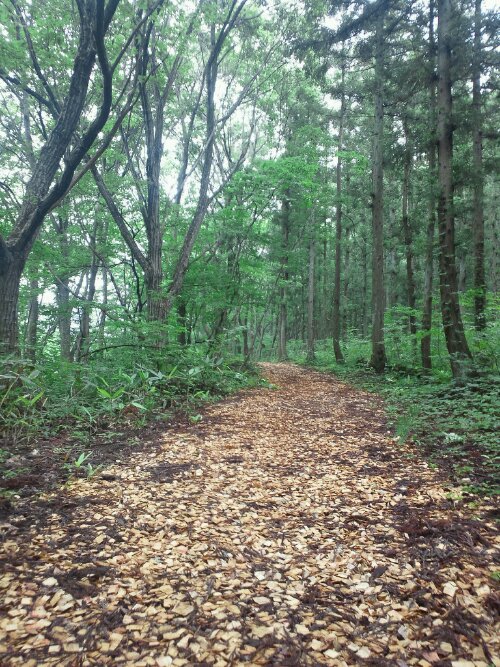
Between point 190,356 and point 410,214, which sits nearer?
point 190,356

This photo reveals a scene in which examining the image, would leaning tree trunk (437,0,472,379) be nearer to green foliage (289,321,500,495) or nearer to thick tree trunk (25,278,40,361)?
green foliage (289,321,500,495)

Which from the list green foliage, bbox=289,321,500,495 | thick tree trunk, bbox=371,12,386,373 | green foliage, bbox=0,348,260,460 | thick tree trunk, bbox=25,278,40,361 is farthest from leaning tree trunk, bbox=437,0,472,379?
thick tree trunk, bbox=25,278,40,361

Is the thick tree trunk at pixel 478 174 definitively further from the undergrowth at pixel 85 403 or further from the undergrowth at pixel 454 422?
the undergrowth at pixel 85 403

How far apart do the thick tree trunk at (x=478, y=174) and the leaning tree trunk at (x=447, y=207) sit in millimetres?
1092

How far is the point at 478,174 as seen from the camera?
9227mm

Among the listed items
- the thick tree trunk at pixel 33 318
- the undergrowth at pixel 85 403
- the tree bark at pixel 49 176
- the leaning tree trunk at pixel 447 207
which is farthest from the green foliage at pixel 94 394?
the leaning tree trunk at pixel 447 207

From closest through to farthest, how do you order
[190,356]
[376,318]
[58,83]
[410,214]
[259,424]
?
Answer: [259,424], [58,83], [190,356], [376,318], [410,214]

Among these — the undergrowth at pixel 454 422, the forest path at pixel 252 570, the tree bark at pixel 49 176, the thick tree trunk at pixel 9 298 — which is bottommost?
the forest path at pixel 252 570

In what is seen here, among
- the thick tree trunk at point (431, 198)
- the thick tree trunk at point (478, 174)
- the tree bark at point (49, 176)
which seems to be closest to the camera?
the tree bark at point (49, 176)

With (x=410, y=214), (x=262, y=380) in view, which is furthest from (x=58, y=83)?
(x=410, y=214)

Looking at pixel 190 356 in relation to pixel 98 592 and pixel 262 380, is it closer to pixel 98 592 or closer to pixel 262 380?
pixel 262 380

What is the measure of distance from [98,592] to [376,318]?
1081 centimetres

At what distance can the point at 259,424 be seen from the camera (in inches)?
242

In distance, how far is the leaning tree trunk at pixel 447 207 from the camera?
736 cm
